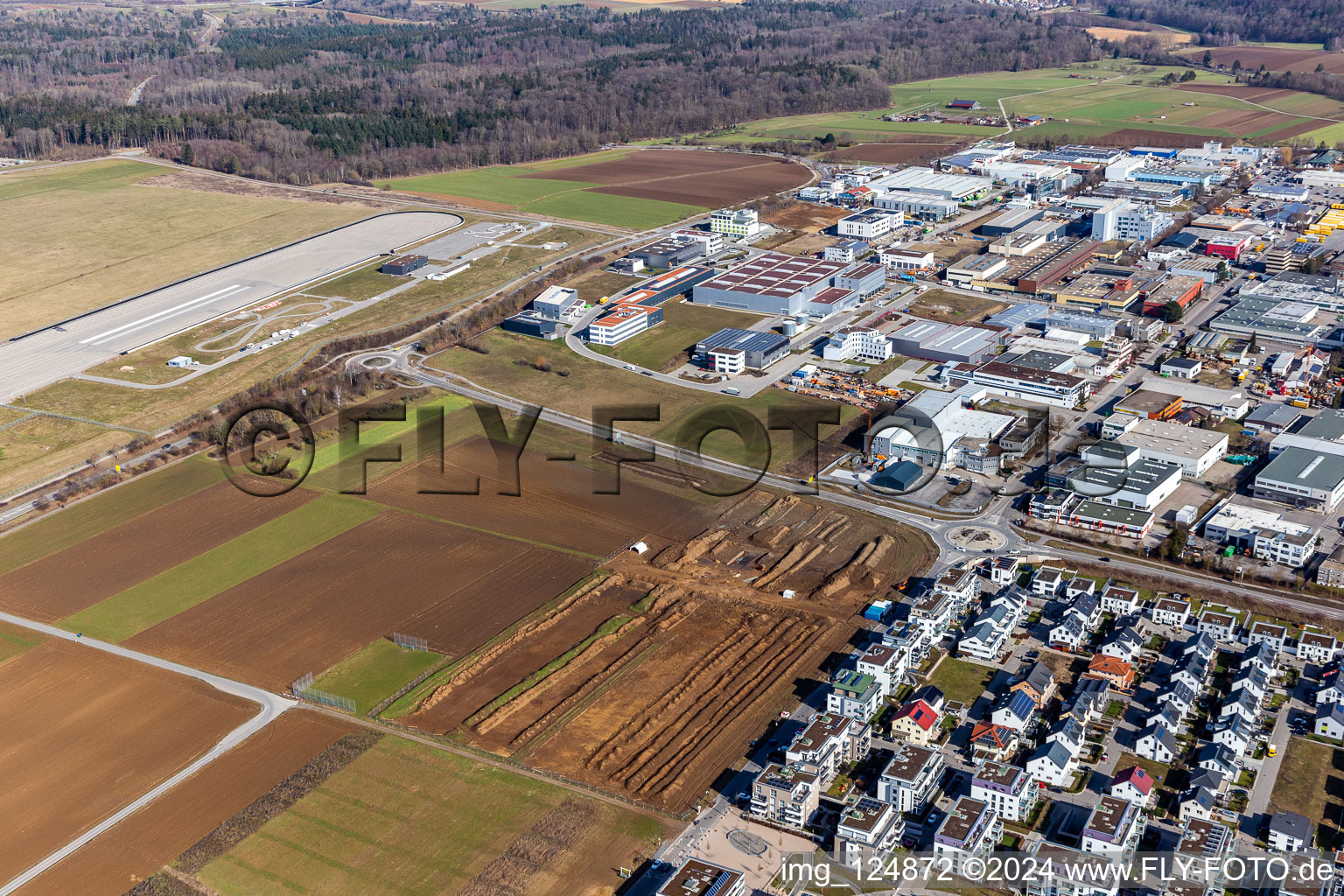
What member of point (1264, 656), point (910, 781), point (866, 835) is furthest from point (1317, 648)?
point (866, 835)

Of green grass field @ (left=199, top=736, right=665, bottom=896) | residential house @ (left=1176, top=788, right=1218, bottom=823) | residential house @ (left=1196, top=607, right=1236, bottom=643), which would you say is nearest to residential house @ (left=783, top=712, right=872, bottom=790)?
green grass field @ (left=199, top=736, right=665, bottom=896)

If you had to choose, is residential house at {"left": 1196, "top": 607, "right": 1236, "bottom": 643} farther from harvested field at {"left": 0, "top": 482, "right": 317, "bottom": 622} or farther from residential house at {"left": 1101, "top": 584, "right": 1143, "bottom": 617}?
harvested field at {"left": 0, "top": 482, "right": 317, "bottom": 622}

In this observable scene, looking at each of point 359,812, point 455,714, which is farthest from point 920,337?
point 359,812

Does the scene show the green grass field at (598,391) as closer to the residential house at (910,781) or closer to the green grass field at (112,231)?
the residential house at (910,781)

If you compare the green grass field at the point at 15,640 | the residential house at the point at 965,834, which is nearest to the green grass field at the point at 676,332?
the green grass field at the point at 15,640

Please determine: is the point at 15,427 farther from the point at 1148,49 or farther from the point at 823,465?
the point at 1148,49
